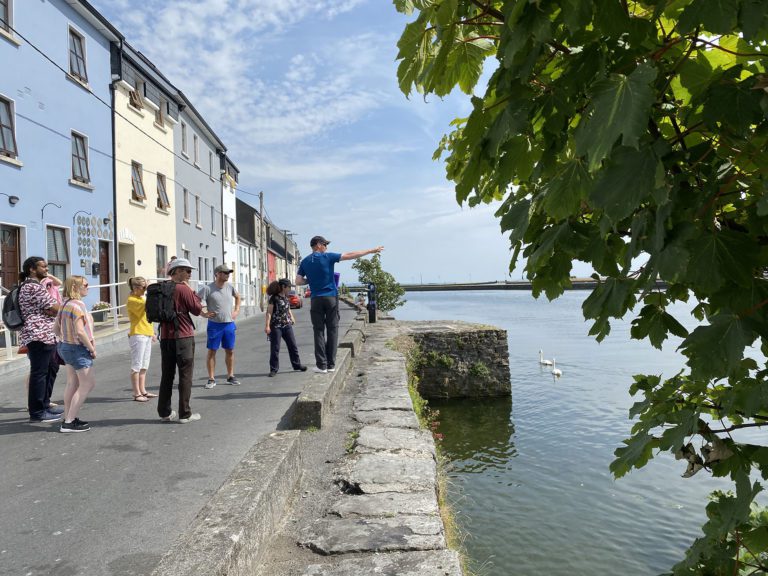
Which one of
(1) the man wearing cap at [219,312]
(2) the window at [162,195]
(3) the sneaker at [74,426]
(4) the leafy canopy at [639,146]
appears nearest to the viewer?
(4) the leafy canopy at [639,146]

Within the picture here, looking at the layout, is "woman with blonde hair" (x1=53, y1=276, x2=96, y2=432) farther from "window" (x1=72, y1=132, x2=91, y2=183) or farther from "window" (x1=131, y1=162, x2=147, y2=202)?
"window" (x1=131, y1=162, x2=147, y2=202)

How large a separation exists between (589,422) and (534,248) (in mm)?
12956

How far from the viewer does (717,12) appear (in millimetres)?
1066

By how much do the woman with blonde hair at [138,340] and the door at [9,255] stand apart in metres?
7.14

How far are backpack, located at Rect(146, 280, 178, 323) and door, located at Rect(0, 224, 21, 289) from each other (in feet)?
28.6

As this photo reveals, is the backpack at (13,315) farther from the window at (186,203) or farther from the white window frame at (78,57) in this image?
the window at (186,203)

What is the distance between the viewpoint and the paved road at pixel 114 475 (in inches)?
125

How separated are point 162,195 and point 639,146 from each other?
2301cm

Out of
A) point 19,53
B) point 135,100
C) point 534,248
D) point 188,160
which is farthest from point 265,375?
point 188,160

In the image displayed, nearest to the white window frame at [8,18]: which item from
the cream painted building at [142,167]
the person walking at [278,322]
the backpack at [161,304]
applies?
the cream painted building at [142,167]

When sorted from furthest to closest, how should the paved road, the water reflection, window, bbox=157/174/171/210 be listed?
window, bbox=157/174/171/210, the water reflection, the paved road

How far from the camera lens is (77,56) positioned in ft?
53.5

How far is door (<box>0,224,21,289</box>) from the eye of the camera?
12633 millimetres

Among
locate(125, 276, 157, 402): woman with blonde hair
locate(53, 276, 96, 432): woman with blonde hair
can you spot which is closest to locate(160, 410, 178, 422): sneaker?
locate(53, 276, 96, 432): woman with blonde hair
